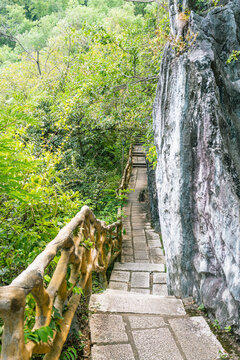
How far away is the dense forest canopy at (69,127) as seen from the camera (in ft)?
8.21

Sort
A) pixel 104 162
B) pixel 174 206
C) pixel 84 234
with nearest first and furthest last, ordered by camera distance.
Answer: pixel 84 234 → pixel 174 206 → pixel 104 162

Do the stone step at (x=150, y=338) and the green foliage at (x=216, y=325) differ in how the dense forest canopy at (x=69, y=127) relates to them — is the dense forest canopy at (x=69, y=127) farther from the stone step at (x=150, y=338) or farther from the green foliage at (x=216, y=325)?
the green foliage at (x=216, y=325)

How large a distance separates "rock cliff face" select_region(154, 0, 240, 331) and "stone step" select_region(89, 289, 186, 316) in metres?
Answer: 0.40

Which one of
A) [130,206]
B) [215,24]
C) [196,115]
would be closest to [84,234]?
[196,115]

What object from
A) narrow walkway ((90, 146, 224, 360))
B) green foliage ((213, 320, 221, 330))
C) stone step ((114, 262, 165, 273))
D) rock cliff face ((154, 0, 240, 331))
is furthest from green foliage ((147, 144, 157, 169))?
green foliage ((213, 320, 221, 330))

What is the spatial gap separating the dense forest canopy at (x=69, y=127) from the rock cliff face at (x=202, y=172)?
57.9 inches

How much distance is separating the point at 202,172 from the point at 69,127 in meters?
4.06

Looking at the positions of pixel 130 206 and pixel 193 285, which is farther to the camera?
pixel 130 206

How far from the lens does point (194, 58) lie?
12.6 feet

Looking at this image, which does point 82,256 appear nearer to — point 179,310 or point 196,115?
point 179,310

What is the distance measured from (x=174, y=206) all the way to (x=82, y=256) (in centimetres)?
184

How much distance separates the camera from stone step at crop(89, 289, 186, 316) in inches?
110

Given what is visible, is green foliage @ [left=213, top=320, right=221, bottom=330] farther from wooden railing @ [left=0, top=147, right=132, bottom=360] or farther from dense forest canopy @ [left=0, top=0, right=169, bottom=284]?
dense forest canopy @ [left=0, top=0, right=169, bottom=284]

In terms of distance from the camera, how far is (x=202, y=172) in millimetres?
3436
